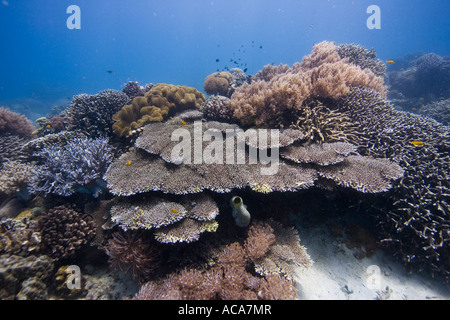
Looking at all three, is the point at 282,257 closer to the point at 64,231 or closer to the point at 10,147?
the point at 64,231

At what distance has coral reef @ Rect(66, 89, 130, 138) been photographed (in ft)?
19.9

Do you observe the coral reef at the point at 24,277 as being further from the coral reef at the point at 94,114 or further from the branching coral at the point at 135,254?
the coral reef at the point at 94,114

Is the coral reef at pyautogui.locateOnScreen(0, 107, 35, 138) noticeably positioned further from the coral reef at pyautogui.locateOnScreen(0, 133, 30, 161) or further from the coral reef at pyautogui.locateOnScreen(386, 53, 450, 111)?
the coral reef at pyautogui.locateOnScreen(386, 53, 450, 111)

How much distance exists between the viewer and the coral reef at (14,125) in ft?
23.4

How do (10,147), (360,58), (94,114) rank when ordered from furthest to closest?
(360,58) < (10,147) < (94,114)

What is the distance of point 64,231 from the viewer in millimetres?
3607

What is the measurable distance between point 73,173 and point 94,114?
2.96 m

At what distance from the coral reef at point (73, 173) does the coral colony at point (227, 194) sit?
26mm

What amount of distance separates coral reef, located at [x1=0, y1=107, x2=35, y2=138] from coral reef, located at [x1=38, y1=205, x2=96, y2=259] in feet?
20.2

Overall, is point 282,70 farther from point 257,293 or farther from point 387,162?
point 257,293

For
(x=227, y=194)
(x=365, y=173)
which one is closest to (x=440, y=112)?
(x=365, y=173)

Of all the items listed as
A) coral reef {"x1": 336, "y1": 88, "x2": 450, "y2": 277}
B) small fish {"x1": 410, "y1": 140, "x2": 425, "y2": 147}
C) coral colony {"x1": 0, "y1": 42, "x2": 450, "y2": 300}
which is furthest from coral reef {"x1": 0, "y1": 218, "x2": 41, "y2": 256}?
small fish {"x1": 410, "y1": 140, "x2": 425, "y2": 147}
